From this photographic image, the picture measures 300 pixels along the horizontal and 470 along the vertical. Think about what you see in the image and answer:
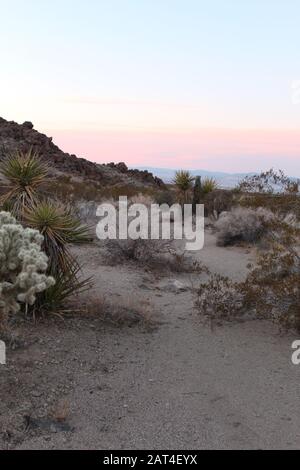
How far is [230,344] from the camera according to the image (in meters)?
6.61

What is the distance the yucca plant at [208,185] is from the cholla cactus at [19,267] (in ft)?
54.2

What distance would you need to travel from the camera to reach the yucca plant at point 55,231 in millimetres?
6719

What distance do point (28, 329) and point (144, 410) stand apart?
2.08 metres

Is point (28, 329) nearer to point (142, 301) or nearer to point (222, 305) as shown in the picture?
point (142, 301)

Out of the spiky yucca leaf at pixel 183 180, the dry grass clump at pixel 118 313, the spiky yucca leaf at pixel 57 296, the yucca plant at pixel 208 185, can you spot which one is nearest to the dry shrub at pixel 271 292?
the dry grass clump at pixel 118 313

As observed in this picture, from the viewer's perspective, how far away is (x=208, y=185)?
21328 mm

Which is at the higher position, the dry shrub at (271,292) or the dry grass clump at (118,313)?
the dry shrub at (271,292)

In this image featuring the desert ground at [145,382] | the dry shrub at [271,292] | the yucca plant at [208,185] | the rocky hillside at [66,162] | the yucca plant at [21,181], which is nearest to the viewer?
the desert ground at [145,382]

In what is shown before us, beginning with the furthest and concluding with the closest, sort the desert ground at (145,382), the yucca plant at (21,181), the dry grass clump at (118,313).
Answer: the yucca plant at (21,181) → the dry grass clump at (118,313) → the desert ground at (145,382)

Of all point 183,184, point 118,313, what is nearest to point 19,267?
point 118,313

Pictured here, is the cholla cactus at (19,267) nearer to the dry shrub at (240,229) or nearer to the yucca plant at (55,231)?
the yucca plant at (55,231)

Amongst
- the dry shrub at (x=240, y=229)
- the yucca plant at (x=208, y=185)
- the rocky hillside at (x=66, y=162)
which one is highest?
the rocky hillside at (x=66, y=162)

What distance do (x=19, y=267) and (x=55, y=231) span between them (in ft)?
6.66

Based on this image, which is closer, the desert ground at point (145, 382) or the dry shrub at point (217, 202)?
the desert ground at point (145, 382)
